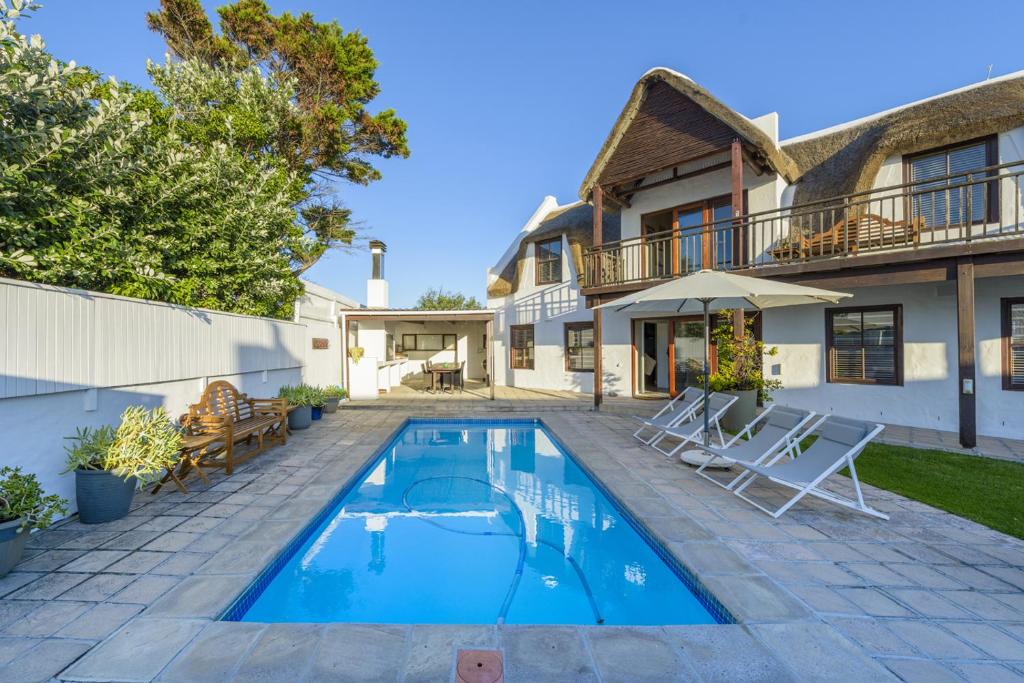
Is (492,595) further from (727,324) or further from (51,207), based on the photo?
(727,324)

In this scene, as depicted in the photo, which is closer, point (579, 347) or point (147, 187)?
point (147, 187)

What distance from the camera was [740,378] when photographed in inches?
306

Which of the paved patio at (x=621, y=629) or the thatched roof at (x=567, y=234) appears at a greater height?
the thatched roof at (x=567, y=234)

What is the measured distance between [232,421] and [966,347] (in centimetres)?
1022

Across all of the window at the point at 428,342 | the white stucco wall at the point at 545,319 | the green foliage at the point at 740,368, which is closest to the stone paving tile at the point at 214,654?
the green foliage at the point at 740,368

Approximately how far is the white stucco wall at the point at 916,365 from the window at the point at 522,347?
7.15 metres

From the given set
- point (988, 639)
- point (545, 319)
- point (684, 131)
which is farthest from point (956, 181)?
point (545, 319)

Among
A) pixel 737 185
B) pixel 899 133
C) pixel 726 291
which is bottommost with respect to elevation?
pixel 726 291

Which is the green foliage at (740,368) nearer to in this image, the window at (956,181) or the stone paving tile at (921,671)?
the window at (956,181)

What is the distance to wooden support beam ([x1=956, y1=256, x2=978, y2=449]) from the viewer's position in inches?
246

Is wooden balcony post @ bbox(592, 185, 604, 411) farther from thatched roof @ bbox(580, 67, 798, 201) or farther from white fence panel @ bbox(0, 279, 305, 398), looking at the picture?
white fence panel @ bbox(0, 279, 305, 398)

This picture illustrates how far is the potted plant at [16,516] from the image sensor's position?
288 centimetres

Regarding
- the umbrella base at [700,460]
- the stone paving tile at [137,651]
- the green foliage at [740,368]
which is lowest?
the stone paving tile at [137,651]

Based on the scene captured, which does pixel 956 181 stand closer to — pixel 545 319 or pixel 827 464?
pixel 827 464
